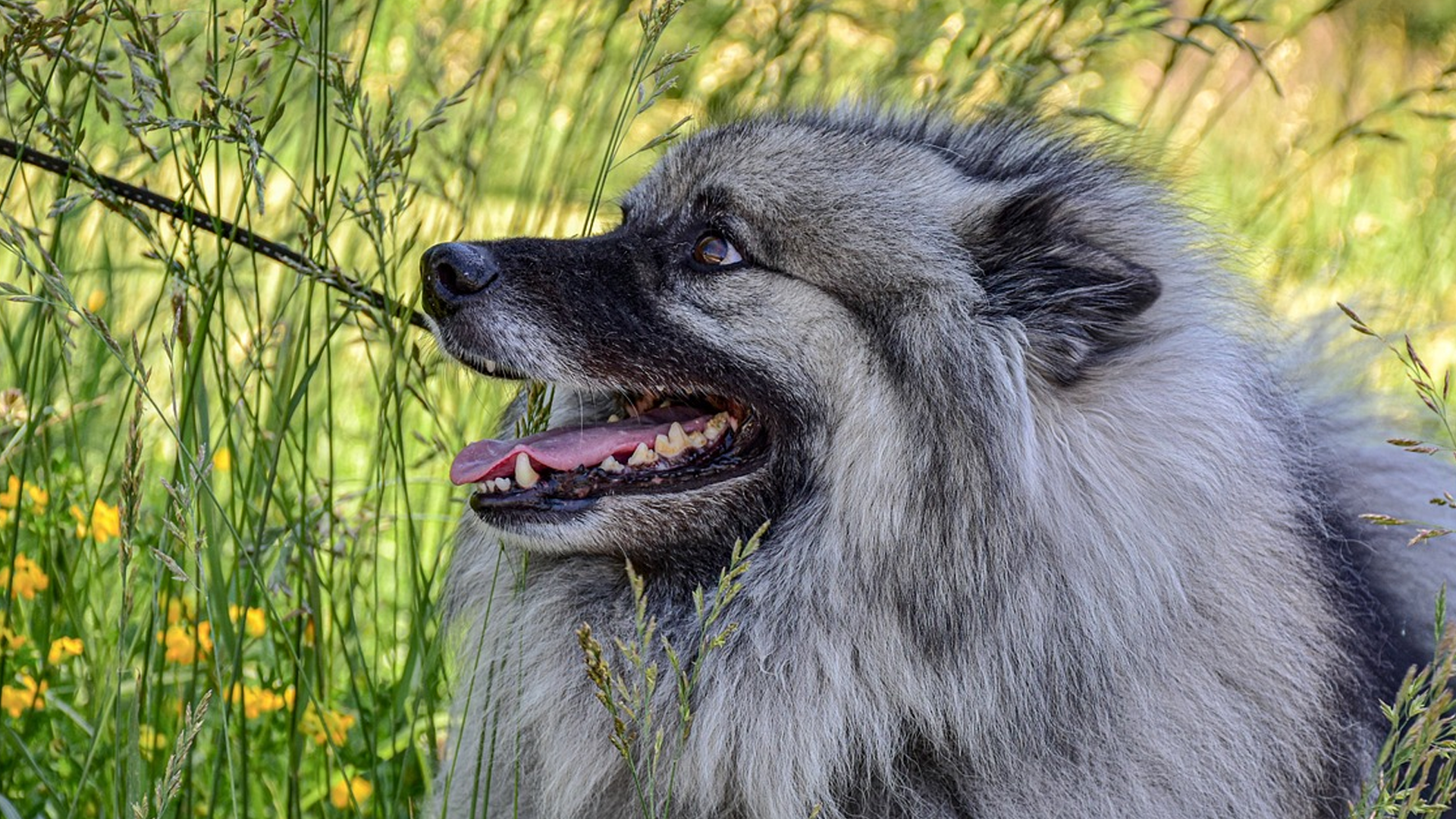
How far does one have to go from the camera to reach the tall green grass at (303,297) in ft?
6.82

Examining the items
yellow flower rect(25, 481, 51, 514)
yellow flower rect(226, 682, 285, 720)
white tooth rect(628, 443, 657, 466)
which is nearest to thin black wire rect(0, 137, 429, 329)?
white tooth rect(628, 443, 657, 466)

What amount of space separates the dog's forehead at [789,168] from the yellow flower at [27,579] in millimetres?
1246

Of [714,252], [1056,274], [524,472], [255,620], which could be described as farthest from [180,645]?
[1056,274]

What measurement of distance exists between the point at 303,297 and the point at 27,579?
4.08 feet

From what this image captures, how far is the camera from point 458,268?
91.0 inches

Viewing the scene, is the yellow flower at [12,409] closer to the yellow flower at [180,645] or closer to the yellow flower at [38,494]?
the yellow flower at [38,494]

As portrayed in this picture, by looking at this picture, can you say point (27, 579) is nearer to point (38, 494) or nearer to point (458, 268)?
point (38, 494)

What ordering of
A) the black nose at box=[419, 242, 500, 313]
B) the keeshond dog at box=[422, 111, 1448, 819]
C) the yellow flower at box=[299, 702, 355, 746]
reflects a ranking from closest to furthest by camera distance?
the keeshond dog at box=[422, 111, 1448, 819]
the black nose at box=[419, 242, 500, 313]
the yellow flower at box=[299, 702, 355, 746]

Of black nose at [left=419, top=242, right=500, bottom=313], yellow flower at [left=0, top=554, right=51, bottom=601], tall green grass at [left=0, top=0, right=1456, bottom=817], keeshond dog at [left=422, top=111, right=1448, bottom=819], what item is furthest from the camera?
yellow flower at [left=0, top=554, right=51, bottom=601]

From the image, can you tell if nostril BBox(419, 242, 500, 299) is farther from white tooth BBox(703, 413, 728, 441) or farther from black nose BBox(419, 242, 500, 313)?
white tooth BBox(703, 413, 728, 441)

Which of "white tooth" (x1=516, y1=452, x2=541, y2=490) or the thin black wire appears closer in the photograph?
the thin black wire

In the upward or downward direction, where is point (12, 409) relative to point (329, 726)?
Result: upward

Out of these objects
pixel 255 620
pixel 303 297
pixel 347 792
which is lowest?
pixel 347 792

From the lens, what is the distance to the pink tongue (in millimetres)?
2369
